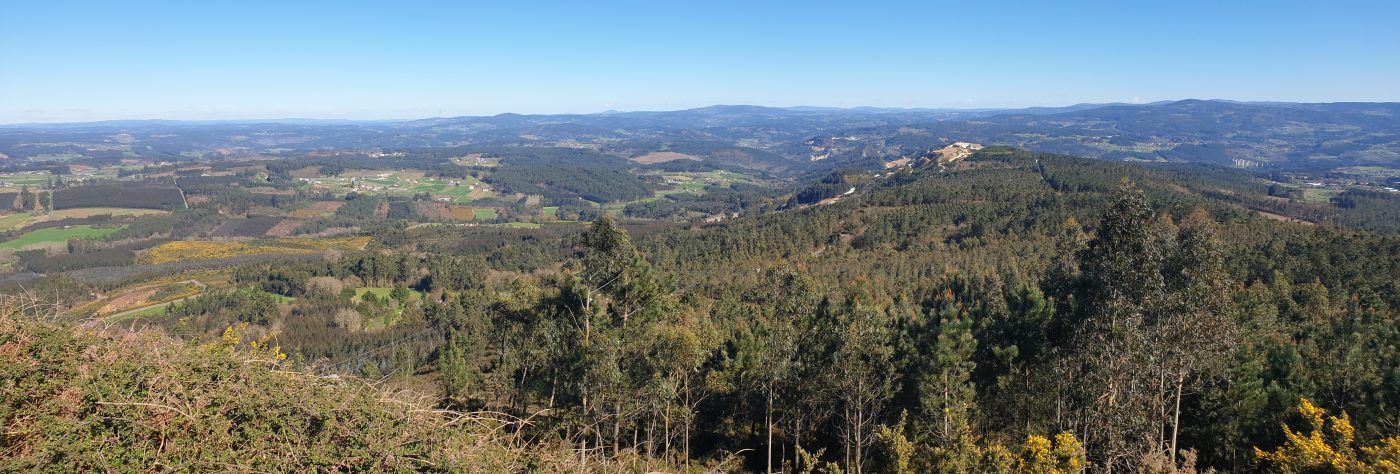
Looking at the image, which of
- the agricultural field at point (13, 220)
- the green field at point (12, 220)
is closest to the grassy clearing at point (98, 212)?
the agricultural field at point (13, 220)

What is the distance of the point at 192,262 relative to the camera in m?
128

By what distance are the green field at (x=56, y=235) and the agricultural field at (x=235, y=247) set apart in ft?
60.9

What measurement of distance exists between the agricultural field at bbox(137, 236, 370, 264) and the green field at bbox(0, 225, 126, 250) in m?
18.6

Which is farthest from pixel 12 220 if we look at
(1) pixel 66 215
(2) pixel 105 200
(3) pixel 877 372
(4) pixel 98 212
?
(3) pixel 877 372

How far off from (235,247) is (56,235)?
43031 millimetres

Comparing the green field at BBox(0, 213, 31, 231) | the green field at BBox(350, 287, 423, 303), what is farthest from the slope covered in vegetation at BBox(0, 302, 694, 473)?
the green field at BBox(0, 213, 31, 231)

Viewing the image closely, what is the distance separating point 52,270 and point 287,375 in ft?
513

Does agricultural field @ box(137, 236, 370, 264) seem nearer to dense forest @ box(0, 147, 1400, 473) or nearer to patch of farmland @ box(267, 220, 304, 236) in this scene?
patch of farmland @ box(267, 220, 304, 236)

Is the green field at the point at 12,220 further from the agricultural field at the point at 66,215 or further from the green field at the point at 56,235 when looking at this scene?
the green field at the point at 56,235

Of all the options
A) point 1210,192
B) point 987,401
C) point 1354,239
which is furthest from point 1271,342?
point 1210,192

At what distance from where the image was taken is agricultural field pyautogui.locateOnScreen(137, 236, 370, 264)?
133 m

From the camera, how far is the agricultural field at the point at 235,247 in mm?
133375

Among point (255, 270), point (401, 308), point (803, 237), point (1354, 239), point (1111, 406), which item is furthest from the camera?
point (255, 270)

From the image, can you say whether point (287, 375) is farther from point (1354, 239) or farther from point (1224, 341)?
point (1354, 239)
